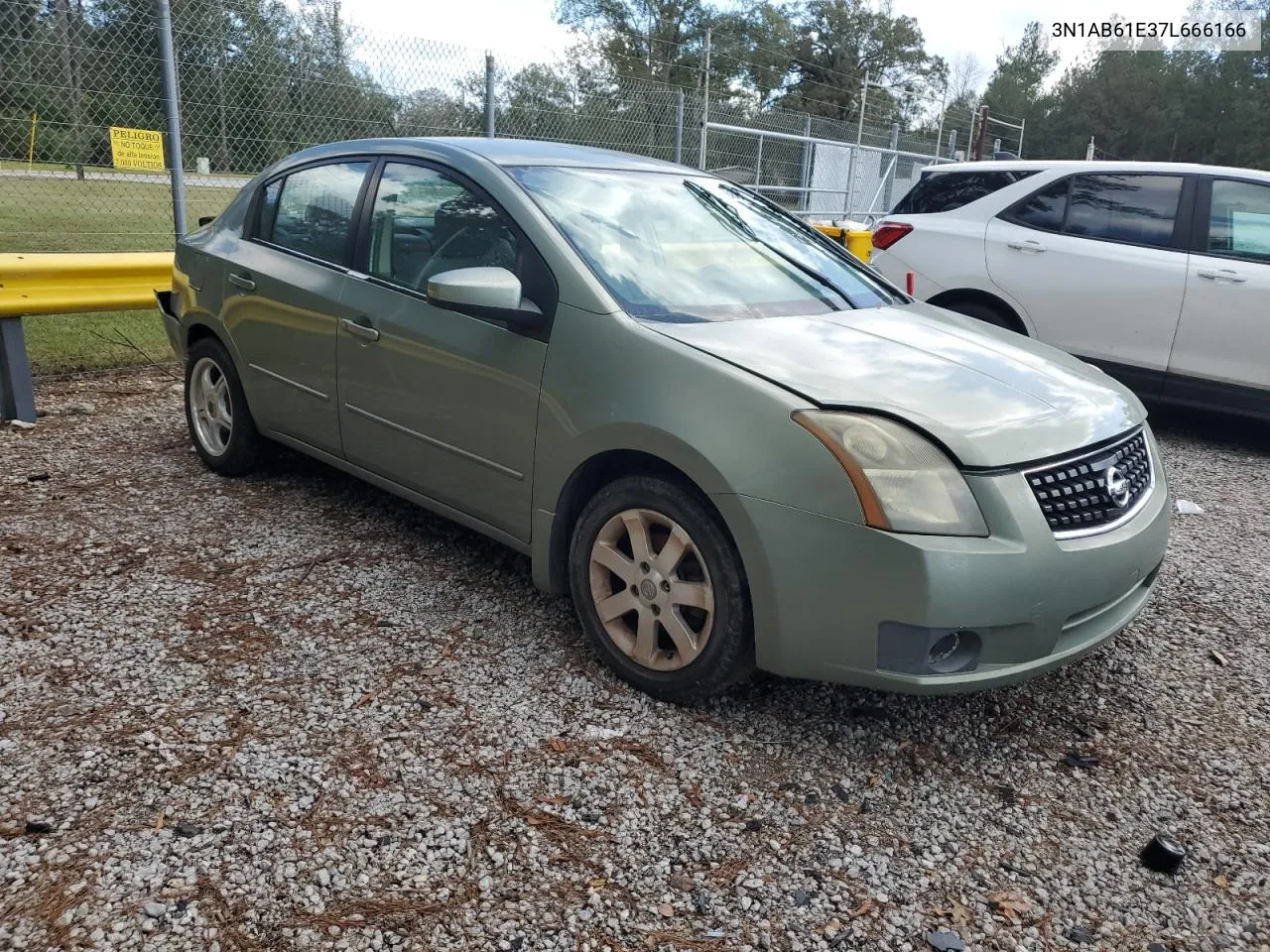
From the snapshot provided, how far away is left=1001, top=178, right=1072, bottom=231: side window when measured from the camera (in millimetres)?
6684

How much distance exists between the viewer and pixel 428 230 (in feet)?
12.2

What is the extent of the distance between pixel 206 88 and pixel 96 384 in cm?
230

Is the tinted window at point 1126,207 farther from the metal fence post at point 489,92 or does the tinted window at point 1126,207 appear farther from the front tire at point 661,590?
the front tire at point 661,590

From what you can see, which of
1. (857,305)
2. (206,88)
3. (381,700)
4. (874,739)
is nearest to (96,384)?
(206,88)

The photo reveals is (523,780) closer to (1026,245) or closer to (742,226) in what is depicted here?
(742,226)

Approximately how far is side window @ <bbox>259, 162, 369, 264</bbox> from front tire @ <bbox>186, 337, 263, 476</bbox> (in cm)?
68

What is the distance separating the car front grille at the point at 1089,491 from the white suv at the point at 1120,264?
12.2 feet

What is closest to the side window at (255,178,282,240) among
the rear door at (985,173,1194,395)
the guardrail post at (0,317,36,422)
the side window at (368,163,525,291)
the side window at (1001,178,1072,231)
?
the side window at (368,163,525,291)

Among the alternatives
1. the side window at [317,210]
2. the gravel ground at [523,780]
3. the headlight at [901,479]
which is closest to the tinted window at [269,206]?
the side window at [317,210]

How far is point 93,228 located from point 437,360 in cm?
659

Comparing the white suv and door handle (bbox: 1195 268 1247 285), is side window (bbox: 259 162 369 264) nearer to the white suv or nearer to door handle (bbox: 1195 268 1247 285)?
the white suv

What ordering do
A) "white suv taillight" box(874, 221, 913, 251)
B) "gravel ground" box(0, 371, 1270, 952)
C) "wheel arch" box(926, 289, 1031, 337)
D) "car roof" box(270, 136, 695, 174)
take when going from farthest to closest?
"white suv taillight" box(874, 221, 913, 251)
"wheel arch" box(926, 289, 1031, 337)
"car roof" box(270, 136, 695, 174)
"gravel ground" box(0, 371, 1270, 952)

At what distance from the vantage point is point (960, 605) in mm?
2525

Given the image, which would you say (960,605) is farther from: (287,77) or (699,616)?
(287,77)
